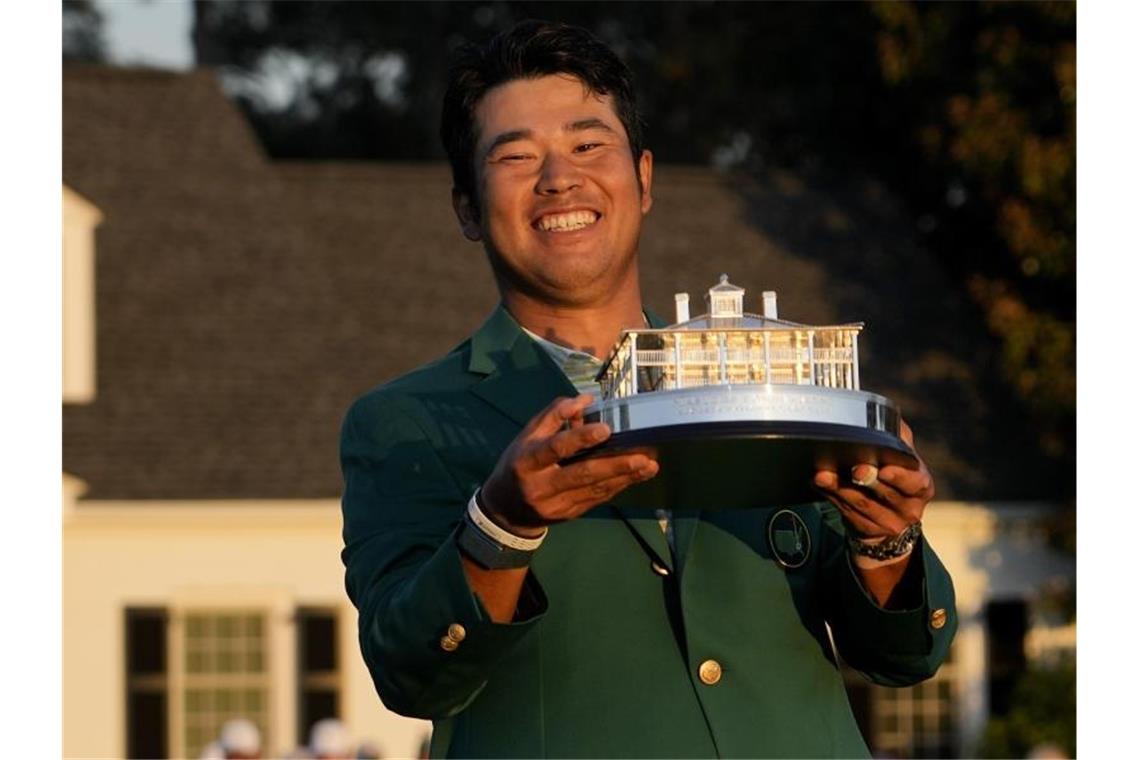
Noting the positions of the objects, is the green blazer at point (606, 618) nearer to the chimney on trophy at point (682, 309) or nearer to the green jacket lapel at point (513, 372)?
the green jacket lapel at point (513, 372)

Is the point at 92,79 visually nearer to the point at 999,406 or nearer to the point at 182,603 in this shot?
the point at 182,603

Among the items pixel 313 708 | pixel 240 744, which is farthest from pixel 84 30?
pixel 240 744

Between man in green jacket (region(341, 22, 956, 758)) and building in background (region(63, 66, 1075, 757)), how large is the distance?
16257 mm

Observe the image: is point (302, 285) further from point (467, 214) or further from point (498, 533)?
point (498, 533)

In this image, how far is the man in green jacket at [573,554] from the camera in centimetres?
368

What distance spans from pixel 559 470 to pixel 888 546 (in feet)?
2.37

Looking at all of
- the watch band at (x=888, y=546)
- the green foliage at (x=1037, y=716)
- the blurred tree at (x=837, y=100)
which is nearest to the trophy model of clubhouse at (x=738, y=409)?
the watch band at (x=888, y=546)

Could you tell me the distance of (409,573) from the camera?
152 inches

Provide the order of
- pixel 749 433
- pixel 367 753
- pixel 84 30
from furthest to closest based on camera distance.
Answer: pixel 84 30
pixel 367 753
pixel 749 433

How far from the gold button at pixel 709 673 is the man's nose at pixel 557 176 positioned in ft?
2.90

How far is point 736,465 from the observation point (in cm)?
359

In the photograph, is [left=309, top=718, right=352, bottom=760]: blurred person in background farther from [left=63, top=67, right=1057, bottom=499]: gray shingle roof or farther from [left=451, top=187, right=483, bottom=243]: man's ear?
[left=451, top=187, right=483, bottom=243]: man's ear

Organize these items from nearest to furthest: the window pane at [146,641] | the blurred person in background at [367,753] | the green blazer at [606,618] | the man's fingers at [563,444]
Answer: the man's fingers at [563,444], the green blazer at [606,618], the blurred person in background at [367,753], the window pane at [146,641]

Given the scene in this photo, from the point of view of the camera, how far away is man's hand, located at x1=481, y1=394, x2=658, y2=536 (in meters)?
3.33
